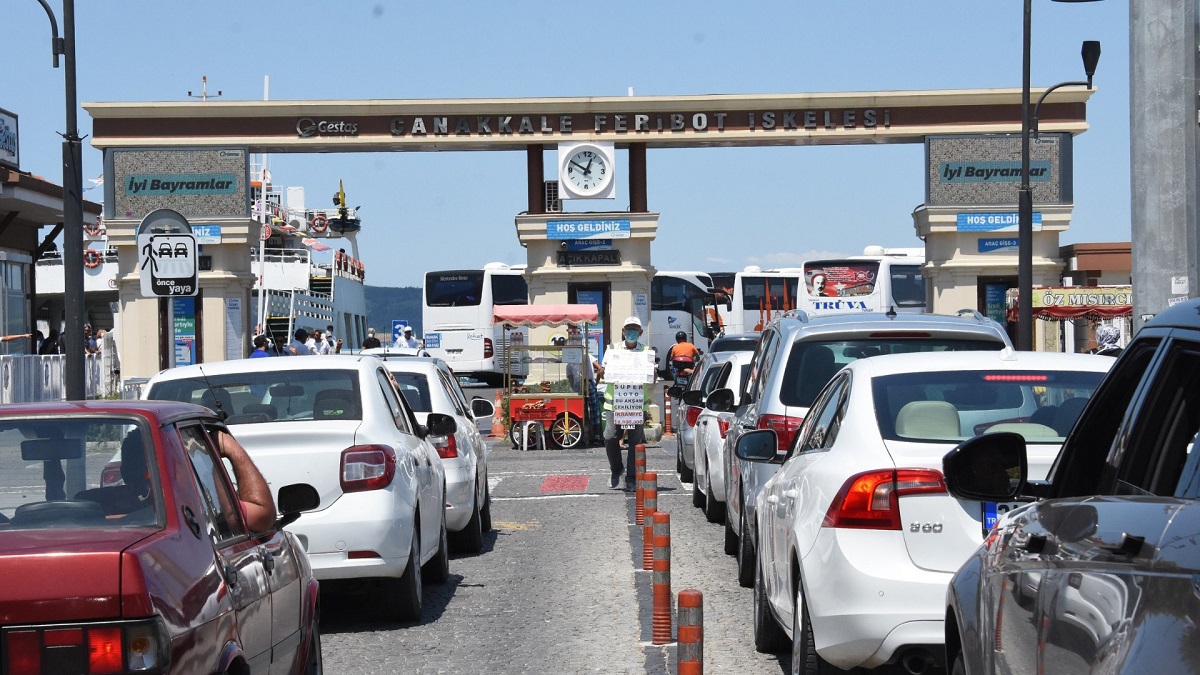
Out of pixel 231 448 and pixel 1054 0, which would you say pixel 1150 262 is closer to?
pixel 1054 0

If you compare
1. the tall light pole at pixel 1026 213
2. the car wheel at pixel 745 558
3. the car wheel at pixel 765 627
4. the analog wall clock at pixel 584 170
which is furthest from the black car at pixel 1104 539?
the analog wall clock at pixel 584 170

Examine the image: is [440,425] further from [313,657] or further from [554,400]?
[554,400]

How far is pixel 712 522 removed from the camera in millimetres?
14062

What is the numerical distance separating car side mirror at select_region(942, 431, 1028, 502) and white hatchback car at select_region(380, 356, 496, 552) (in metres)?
7.88

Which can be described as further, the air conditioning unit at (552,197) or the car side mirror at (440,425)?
the air conditioning unit at (552,197)

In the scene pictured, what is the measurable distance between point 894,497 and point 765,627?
86.5 inches

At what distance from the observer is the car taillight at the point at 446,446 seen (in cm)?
1184

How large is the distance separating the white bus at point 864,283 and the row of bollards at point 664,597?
100ft

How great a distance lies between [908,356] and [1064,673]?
3.99 meters

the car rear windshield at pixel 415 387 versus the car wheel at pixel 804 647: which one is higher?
the car rear windshield at pixel 415 387

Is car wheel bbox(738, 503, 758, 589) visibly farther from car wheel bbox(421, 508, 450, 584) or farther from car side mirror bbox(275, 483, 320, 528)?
car side mirror bbox(275, 483, 320, 528)

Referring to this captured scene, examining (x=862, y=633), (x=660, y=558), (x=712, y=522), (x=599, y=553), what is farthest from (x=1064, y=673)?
(x=712, y=522)

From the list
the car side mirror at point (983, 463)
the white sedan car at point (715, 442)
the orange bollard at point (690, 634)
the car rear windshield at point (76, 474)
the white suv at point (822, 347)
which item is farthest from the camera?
the white sedan car at point (715, 442)

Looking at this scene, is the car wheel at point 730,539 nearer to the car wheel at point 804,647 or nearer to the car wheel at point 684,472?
the car wheel at point 804,647
